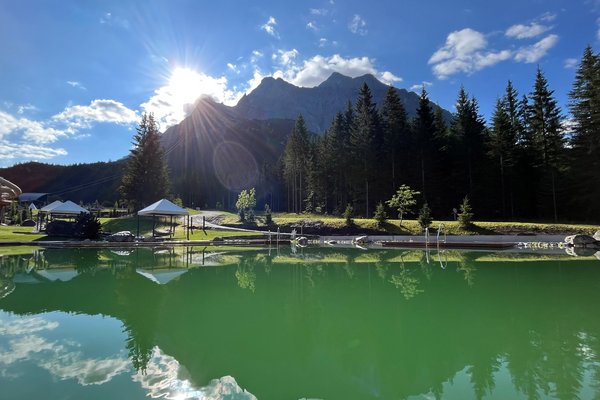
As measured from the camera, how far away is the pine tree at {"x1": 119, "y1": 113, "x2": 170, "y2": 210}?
45.8m

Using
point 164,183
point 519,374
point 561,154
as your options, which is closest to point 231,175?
point 164,183

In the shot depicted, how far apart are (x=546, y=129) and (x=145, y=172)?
48.4 meters

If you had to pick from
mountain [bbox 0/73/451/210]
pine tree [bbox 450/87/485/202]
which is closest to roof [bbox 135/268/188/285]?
pine tree [bbox 450/87/485/202]

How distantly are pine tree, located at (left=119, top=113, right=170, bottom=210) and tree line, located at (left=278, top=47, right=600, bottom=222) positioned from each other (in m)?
24.4

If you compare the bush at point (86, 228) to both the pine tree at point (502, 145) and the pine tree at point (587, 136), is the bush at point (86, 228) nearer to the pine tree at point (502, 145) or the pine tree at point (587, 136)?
the pine tree at point (502, 145)

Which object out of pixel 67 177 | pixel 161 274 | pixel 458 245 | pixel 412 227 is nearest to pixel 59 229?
pixel 161 274

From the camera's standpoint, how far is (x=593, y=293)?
981cm

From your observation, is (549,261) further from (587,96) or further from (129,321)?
(587,96)

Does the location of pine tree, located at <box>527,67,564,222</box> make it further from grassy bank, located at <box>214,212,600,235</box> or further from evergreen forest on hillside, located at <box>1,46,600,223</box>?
grassy bank, located at <box>214,212,600,235</box>

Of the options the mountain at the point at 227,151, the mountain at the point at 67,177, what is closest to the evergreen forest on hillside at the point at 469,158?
the mountain at the point at 227,151

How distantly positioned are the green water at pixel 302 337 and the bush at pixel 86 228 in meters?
18.3

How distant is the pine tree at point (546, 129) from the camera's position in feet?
122

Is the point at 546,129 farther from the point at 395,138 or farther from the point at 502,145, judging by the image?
the point at 395,138

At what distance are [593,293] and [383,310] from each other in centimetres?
640
